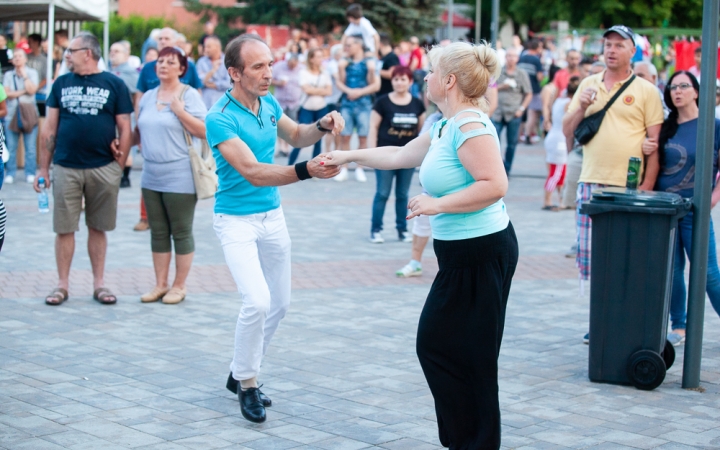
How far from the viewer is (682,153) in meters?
6.06

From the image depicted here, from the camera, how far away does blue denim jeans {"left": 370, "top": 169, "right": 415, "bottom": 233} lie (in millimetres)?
9992

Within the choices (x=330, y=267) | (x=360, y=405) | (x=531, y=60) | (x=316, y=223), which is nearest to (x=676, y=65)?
(x=531, y=60)

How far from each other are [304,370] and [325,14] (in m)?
41.3

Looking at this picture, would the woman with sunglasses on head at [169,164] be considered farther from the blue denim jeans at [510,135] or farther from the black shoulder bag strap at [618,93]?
the blue denim jeans at [510,135]

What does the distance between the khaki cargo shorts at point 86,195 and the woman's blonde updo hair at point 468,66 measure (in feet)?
13.7

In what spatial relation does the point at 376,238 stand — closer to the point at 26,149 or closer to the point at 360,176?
the point at 360,176

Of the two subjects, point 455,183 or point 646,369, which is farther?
point 646,369

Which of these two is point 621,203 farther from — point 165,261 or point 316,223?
point 316,223

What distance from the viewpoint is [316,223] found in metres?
11.5

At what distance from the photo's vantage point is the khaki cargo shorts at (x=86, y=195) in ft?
24.3

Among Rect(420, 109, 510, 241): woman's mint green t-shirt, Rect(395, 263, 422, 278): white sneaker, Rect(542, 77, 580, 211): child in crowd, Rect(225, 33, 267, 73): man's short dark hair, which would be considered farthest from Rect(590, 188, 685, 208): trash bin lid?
Rect(542, 77, 580, 211): child in crowd

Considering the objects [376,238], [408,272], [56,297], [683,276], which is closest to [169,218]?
[56,297]

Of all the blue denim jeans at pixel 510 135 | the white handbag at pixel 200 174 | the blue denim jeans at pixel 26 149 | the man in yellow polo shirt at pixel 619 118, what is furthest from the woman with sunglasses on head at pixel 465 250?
the blue denim jeans at pixel 26 149

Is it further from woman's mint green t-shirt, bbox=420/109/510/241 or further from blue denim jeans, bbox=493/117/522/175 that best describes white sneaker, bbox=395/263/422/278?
blue denim jeans, bbox=493/117/522/175
